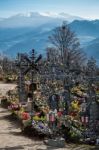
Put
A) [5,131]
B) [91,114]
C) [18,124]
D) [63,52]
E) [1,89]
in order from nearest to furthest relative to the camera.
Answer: [91,114], [5,131], [18,124], [1,89], [63,52]

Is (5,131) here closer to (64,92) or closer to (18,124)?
(18,124)

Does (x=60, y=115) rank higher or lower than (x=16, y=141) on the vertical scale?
higher

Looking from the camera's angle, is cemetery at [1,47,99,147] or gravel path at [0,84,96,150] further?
cemetery at [1,47,99,147]

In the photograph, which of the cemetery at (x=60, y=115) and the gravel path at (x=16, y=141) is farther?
the cemetery at (x=60, y=115)

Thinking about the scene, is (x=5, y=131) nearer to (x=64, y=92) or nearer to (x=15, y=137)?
(x=15, y=137)

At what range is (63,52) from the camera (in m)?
73.6

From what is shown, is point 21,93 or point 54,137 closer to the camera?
point 54,137

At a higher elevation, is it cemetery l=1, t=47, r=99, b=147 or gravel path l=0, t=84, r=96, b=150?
cemetery l=1, t=47, r=99, b=147

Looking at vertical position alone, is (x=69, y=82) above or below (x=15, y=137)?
above

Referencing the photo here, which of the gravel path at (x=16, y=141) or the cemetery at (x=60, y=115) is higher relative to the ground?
the cemetery at (x=60, y=115)

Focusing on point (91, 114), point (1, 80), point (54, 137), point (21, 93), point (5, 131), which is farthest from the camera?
point (1, 80)

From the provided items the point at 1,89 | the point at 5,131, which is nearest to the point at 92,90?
the point at 5,131

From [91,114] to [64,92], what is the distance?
14.2ft

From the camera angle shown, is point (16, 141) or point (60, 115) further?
point (60, 115)
